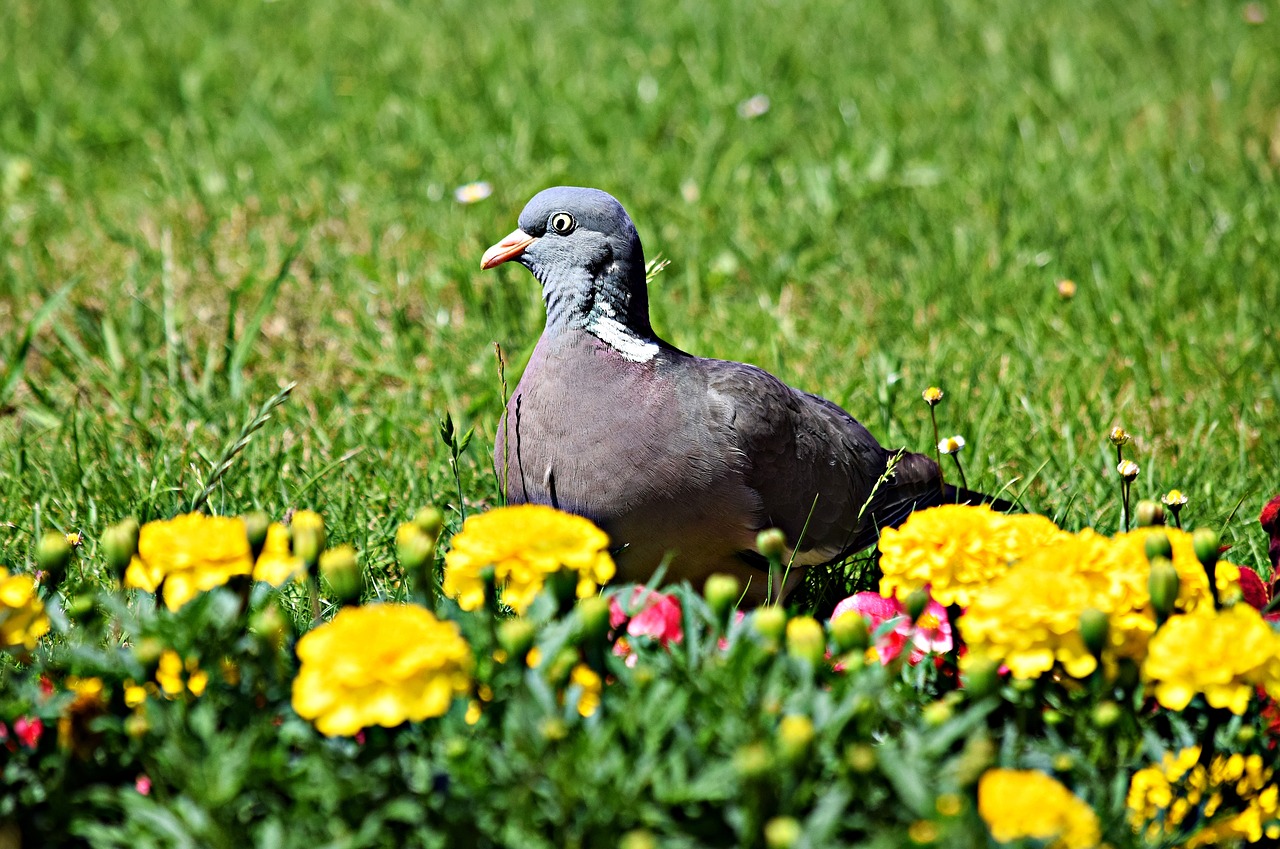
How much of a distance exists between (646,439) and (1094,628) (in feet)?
3.63

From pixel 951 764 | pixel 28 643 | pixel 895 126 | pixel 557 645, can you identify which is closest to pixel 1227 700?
pixel 951 764

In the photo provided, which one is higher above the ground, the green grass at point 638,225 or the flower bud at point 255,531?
the flower bud at point 255,531

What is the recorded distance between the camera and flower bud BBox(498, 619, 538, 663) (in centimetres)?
166

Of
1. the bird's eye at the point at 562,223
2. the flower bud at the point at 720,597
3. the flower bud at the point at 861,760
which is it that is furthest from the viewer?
the bird's eye at the point at 562,223

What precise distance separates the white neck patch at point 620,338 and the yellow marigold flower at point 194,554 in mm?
1084

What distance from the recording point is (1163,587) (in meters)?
1.78

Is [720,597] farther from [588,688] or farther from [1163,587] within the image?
[1163,587]

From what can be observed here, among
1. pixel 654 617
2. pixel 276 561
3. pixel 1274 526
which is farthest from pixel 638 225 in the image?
pixel 276 561

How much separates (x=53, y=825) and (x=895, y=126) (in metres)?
4.73

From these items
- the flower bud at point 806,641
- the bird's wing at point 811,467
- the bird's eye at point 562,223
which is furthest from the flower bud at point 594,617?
the bird's eye at point 562,223

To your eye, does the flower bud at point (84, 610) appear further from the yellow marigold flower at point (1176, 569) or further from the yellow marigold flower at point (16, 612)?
the yellow marigold flower at point (1176, 569)

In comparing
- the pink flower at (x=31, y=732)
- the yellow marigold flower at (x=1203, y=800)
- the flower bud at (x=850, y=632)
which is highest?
the flower bud at (x=850, y=632)

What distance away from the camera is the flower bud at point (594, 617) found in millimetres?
1721

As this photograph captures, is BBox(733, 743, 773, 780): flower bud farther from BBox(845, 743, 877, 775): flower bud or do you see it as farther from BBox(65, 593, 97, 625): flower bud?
BBox(65, 593, 97, 625): flower bud
